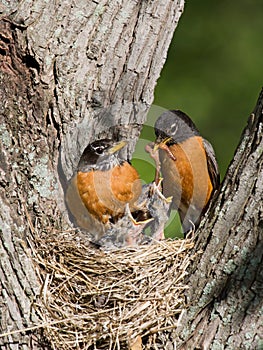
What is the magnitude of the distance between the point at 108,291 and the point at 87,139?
1086 mm

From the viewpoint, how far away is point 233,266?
3492mm

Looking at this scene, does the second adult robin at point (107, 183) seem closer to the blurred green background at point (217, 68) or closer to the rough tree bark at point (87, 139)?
the rough tree bark at point (87, 139)

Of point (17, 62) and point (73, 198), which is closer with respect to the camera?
point (17, 62)

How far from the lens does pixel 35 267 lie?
3.83 m

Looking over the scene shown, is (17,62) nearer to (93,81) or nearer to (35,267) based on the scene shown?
(93,81)

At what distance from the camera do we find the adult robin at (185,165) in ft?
17.5

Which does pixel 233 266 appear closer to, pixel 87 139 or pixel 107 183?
pixel 87 139

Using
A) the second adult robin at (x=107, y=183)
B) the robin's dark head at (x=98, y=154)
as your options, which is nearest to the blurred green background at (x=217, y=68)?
the second adult robin at (x=107, y=183)

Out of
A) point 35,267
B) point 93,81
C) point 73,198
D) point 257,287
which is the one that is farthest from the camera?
point 73,198

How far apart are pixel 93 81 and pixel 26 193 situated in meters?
0.82

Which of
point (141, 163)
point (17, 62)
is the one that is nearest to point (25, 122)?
point (17, 62)

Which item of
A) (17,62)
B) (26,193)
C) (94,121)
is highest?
(17,62)

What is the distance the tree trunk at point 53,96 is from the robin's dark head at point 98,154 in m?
0.16

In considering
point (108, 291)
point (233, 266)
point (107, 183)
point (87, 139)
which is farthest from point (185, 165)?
point (233, 266)
